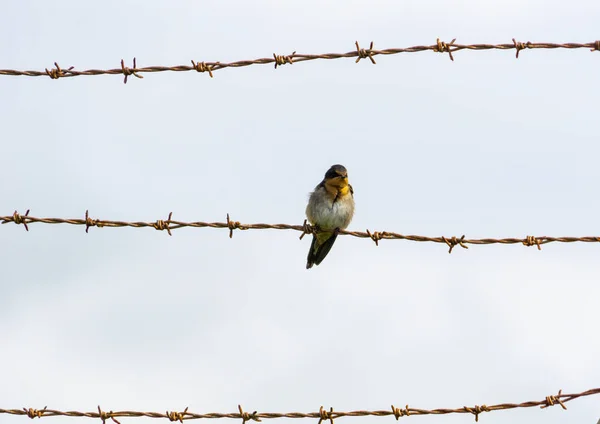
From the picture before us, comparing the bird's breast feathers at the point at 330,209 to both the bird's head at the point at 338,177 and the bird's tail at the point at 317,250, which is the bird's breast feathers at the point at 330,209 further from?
the bird's tail at the point at 317,250

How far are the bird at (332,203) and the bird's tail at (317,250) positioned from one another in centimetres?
32

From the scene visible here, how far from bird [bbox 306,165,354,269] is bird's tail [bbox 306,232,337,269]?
32 centimetres

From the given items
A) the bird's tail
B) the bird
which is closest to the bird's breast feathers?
the bird

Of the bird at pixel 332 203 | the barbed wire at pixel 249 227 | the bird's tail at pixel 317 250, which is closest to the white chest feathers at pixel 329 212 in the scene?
the bird at pixel 332 203

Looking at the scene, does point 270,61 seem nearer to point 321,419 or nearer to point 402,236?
point 402,236

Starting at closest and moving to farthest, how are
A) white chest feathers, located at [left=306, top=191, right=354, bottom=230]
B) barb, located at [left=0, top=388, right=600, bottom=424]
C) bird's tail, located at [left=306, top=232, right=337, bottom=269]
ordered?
barb, located at [left=0, top=388, right=600, bottom=424] → white chest feathers, located at [left=306, top=191, right=354, bottom=230] → bird's tail, located at [left=306, top=232, right=337, bottom=269]

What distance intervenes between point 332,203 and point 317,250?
2.96ft

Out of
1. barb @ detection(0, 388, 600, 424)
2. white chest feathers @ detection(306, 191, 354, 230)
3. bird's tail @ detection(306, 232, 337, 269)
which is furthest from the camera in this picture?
bird's tail @ detection(306, 232, 337, 269)

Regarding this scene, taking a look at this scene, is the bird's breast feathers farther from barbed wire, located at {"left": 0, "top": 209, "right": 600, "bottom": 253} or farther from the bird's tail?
barbed wire, located at {"left": 0, "top": 209, "right": 600, "bottom": 253}

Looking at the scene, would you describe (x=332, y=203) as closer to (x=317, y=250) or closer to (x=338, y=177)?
(x=338, y=177)

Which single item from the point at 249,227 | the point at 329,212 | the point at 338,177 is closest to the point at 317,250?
the point at 329,212

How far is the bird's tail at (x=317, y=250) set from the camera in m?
11.6

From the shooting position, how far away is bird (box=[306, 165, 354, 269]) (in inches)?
433

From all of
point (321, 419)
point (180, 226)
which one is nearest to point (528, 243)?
point (321, 419)
